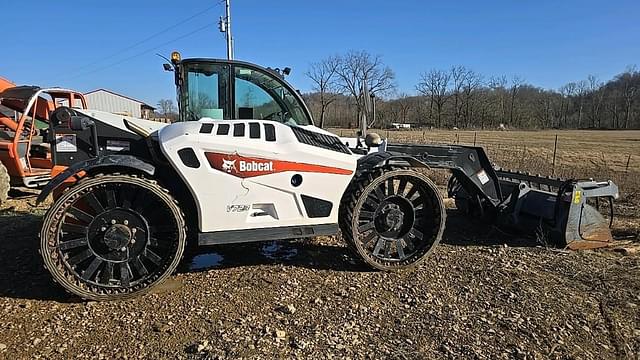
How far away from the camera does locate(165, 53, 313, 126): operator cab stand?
454cm

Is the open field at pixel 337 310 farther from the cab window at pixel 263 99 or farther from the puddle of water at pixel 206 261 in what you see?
the cab window at pixel 263 99

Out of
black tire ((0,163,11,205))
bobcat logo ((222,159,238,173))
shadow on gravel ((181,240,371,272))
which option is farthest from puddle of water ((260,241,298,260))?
black tire ((0,163,11,205))

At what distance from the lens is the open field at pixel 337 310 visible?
2988 mm

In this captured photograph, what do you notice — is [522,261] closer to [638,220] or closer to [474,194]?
[474,194]

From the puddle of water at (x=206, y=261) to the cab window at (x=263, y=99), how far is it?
1549 millimetres

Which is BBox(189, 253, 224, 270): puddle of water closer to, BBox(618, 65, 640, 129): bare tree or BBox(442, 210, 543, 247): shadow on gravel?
BBox(442, 210, 543, 247): shadow on gravel

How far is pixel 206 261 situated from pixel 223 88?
1837 millimetres

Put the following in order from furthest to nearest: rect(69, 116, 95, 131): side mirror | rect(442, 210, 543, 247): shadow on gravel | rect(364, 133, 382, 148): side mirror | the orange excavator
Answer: the orange excavator
rect(442, 210, 543, 247): shadow on gravel
rect(364, 133, 382, 148): side mirror
rect(69, 116, 95, 131): side mirror

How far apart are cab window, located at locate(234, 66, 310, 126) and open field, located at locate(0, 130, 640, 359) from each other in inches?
60.3

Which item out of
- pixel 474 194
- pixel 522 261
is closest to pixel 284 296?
pixel 522 261

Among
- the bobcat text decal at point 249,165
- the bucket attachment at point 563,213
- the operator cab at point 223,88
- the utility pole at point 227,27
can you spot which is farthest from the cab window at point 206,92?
the utility pole at point 227,27

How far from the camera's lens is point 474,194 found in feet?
19.0

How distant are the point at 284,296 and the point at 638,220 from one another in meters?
6.12

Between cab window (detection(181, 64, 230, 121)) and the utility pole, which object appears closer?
cab window (detection(181, 64, 230, 121))
